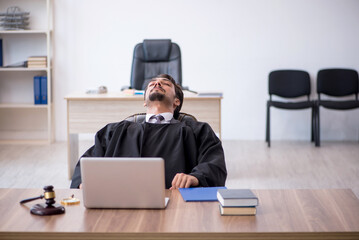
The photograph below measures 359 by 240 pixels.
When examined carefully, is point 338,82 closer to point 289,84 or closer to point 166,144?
point 289,84

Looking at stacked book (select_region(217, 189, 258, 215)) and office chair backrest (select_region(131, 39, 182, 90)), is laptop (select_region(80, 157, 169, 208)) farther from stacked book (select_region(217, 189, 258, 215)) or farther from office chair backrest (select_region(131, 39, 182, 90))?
office chair backrest (select_region(131, 39, 182, 90))

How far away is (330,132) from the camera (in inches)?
261

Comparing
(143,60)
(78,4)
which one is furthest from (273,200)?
(78,4)

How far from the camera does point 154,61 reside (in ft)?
17.7

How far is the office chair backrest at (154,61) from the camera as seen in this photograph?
532cm

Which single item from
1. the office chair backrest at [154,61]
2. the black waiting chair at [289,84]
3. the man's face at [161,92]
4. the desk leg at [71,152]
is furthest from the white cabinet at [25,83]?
the man's face at [161,92]

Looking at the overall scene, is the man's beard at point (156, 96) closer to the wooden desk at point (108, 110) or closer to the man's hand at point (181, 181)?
the man's hand at point (181, 181)

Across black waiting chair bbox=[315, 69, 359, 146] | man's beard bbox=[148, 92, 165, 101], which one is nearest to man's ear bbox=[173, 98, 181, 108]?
man's beard bbox=[148, 92, 165, 101]

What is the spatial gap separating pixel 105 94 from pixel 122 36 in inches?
69.5

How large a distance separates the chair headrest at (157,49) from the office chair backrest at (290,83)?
5.20 feet

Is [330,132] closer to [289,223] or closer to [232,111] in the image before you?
[232,111]

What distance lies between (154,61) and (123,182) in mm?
3708

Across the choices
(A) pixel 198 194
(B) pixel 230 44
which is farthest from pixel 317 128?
(A) pixel 198 194

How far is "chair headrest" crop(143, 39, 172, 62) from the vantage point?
5316 millimetres
